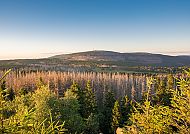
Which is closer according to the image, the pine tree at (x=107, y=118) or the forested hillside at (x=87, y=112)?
the forested hillside at (x=87, y=112)

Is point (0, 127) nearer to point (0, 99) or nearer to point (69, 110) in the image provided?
point (0, 99)

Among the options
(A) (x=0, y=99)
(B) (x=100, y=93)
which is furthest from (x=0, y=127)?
(B) (x=100, y=93)

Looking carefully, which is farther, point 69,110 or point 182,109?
point 69,110

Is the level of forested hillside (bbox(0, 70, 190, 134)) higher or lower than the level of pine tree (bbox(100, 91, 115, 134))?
higher

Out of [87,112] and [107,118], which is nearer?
[87,112]

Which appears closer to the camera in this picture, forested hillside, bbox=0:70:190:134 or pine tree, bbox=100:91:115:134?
forested hillside, bbox=0:70:190:134

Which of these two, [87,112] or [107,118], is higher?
[87,112]

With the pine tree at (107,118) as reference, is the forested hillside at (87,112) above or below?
above

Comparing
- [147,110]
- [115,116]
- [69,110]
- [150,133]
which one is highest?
[147,110]

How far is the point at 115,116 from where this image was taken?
61.2 metres

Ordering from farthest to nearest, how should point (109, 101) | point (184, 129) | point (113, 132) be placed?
point (109, 101) → point (113, 132) → point (184, 129)

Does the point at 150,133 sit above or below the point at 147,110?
below

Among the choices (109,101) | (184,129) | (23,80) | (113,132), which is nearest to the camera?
(184,129)

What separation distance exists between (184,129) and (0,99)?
682 centimetres
